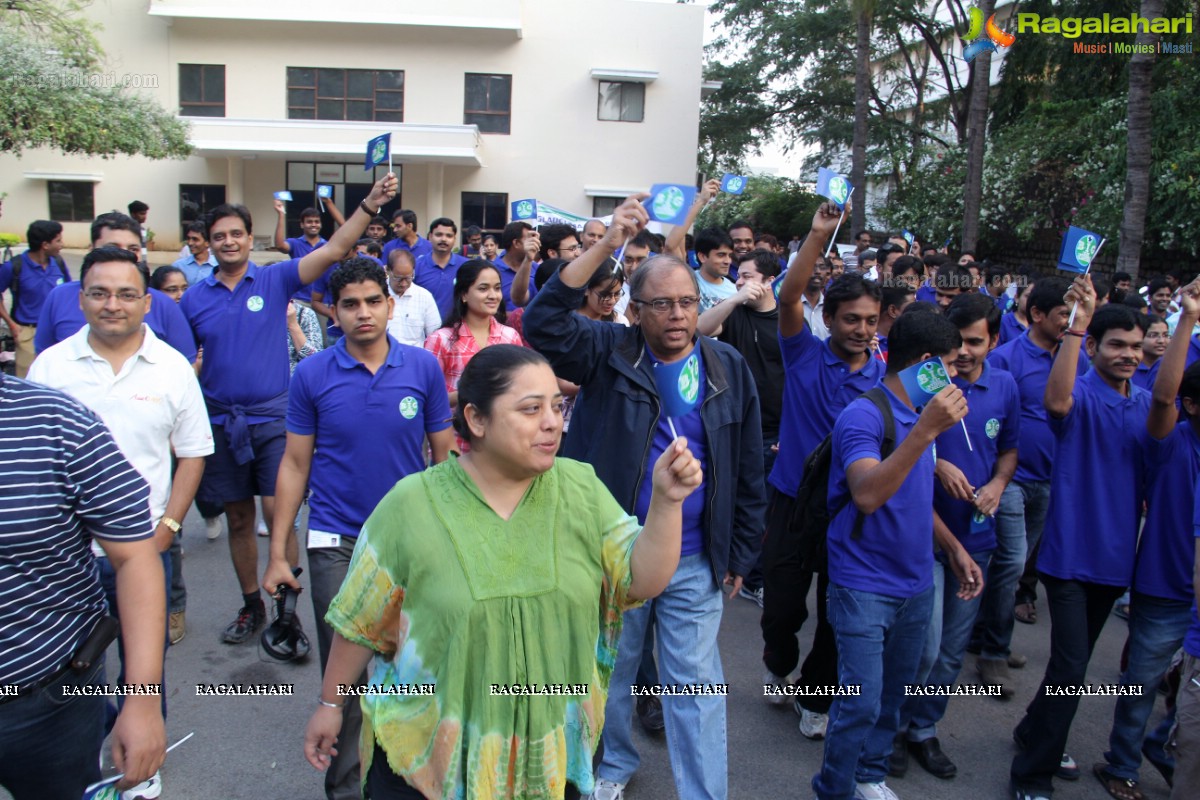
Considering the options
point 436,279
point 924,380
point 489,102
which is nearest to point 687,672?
point 924,380

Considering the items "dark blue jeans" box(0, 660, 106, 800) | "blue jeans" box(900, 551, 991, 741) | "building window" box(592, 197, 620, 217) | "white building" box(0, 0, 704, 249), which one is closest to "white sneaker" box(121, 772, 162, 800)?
"dark blue jeans" box(0, 660, 106, 800)

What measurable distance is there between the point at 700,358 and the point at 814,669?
1.71m

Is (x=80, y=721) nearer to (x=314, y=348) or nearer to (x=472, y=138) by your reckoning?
(x=314, y=348)

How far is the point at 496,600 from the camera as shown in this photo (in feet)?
7.07

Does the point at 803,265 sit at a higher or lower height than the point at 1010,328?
higher

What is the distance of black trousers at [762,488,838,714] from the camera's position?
4.10 meters

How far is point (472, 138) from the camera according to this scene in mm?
25406

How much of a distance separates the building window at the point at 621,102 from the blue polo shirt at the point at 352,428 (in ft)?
80.6

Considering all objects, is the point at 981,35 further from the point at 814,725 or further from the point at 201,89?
the point at 201,89

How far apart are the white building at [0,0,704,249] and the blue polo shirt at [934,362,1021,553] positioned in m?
22.8

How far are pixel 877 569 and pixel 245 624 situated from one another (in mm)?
3357

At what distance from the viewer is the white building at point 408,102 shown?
26.0 metres

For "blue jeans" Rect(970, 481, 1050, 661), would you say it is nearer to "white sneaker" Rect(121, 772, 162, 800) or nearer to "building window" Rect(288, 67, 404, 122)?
"white sneaker" Rect(121, 772, 162, 800)

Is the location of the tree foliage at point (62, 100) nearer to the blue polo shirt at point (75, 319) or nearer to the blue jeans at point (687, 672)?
the blue polo shirt at point (75, 319)
